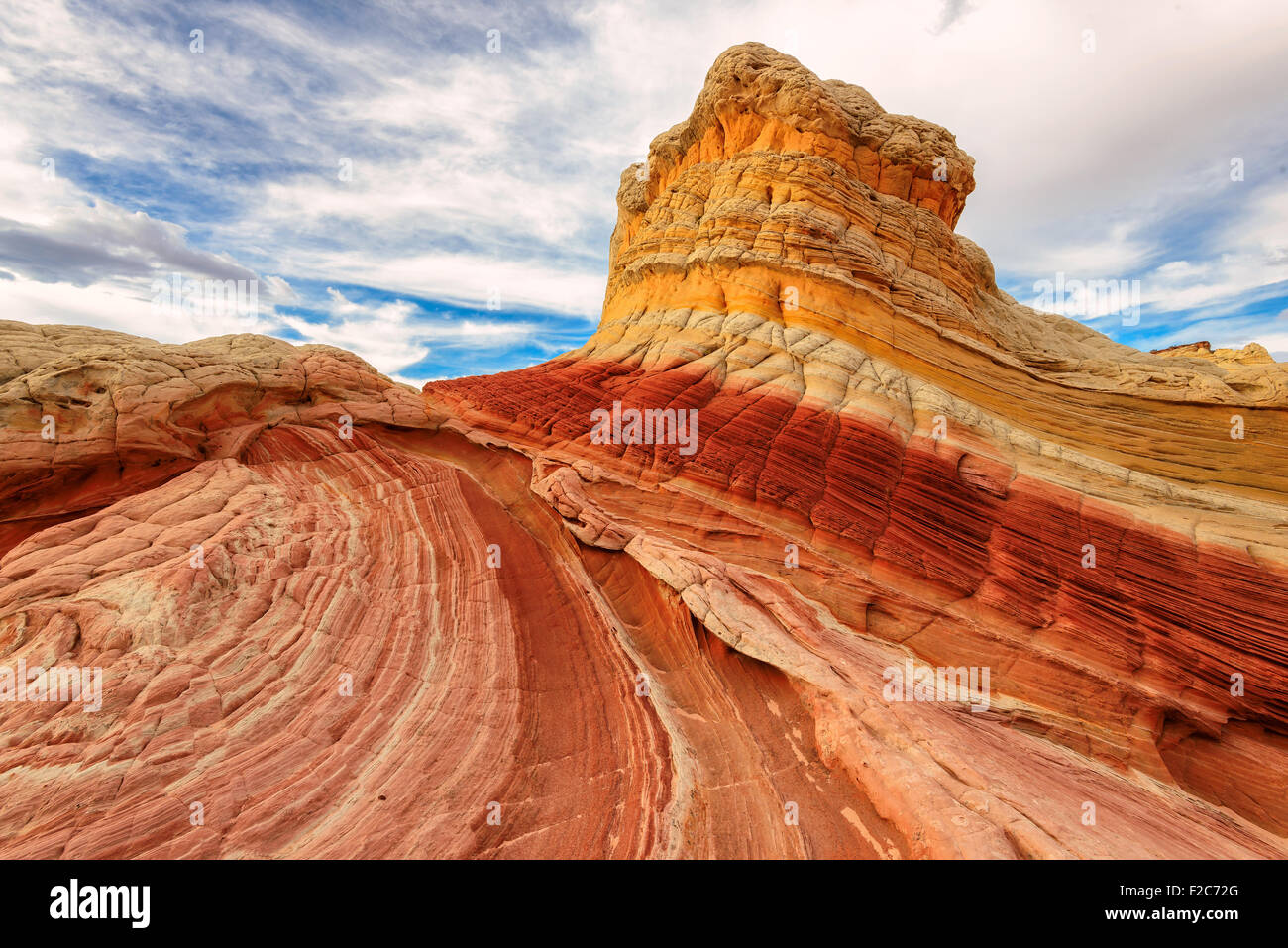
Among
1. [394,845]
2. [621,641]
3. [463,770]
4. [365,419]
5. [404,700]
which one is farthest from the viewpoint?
[365,419]

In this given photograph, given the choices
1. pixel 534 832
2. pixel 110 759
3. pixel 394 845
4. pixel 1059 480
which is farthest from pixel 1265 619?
pixel 110 759

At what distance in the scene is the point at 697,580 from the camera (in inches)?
384

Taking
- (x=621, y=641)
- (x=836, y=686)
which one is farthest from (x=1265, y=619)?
(x=621, y=641)

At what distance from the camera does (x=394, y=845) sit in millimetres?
5684

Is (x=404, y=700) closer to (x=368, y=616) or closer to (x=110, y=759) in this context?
(x=368, y=616)

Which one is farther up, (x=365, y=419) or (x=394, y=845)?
(x=365, y=419)

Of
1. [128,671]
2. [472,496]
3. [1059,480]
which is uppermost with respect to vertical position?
[1059,480]

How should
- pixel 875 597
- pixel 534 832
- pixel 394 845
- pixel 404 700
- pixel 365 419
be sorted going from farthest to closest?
pixel 365 419
pixel 875 597
pixel 404 700
pixel 534 832
pixel 394 845

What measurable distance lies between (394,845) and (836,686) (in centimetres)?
642

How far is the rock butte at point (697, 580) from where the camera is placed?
623 centimetres

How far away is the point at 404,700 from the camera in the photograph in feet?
24.6

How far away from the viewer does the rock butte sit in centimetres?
623

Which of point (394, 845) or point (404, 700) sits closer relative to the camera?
point (394, 845)

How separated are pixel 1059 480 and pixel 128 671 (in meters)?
17.6
